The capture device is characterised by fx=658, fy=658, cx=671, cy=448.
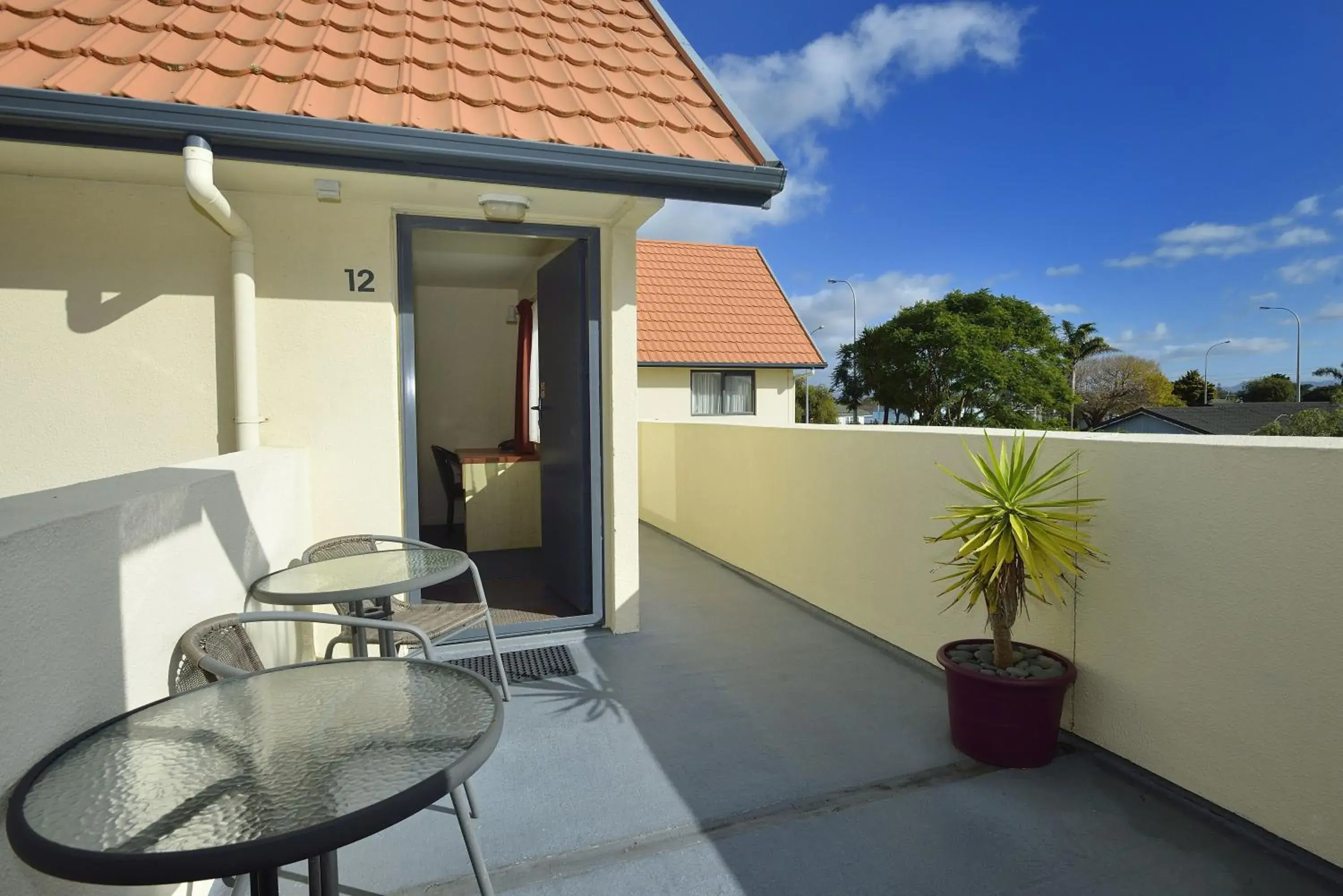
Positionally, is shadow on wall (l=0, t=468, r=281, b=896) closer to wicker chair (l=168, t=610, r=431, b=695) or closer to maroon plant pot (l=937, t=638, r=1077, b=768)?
wicker chair (l=168, t=610, r=431, b=695)

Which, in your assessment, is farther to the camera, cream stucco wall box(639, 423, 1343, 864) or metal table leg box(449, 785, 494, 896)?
cream stucco wall box(639, 423, 1343, 864)

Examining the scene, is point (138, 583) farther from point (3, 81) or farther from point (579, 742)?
point (3, 81)

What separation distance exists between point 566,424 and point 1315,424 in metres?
24.8

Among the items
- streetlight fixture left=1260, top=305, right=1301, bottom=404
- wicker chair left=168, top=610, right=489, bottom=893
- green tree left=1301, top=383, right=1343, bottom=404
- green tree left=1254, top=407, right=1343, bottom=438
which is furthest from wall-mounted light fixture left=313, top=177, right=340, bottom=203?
green tree left=1301, top=383, right=1343, bottom=404

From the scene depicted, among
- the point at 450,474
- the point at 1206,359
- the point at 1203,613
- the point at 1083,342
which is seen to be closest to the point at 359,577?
the point at 1203,613

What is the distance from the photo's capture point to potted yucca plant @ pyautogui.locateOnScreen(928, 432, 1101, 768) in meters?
2.72

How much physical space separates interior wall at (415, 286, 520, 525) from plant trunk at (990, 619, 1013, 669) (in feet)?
22.5

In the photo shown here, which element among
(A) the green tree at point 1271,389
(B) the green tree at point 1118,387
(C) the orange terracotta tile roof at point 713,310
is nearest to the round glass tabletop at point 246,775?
(C) the orange terracotta tile roof at point 713,310

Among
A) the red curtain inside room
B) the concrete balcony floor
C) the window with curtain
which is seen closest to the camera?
the concrete balcony floor

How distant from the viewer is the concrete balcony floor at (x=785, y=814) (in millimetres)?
2109

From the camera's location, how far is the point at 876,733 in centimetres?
307

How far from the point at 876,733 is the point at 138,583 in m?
2.87

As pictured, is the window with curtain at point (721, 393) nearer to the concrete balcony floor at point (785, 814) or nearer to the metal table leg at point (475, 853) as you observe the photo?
the concrete balcony floor at point (785, 814)

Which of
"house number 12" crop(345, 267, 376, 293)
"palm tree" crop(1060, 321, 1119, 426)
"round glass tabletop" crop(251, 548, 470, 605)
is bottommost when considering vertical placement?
"round glass tabletop" crop(251, 548, 470, 605)
